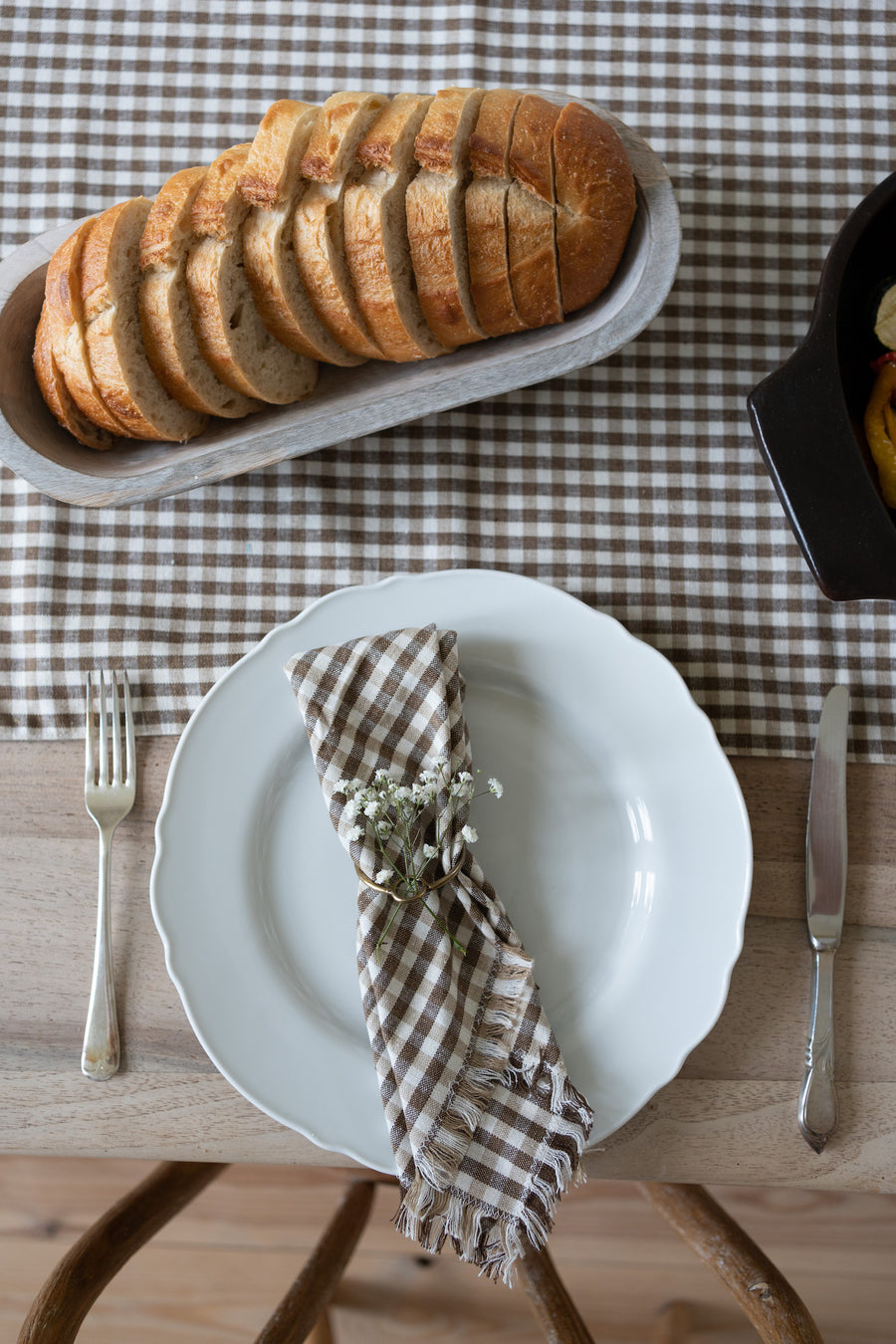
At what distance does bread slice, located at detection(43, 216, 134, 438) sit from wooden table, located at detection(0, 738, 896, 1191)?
0.40 metres

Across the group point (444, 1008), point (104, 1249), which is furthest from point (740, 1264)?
point (104, 1249)

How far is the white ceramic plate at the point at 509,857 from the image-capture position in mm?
971

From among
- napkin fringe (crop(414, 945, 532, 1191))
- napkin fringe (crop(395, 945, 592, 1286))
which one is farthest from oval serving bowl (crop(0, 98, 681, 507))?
napkin fringe (crop(395, 945, 592, 1286))

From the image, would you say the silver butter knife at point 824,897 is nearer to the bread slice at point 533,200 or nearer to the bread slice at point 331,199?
Answer: the bread slice at point 533,200

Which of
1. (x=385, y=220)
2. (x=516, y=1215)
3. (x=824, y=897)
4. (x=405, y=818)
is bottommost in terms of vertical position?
(x=516, y=1215)

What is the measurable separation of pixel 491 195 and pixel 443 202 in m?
0.05

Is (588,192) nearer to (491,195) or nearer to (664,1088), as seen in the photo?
(491,195)

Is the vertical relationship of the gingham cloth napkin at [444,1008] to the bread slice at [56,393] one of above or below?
below

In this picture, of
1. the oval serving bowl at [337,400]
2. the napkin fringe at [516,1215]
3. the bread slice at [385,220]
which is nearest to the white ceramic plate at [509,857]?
the napkin fringe at [516,1215]

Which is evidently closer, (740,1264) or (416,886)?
(416,886)

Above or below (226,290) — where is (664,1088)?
below

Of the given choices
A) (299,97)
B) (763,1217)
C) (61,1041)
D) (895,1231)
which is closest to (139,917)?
(61,1041)

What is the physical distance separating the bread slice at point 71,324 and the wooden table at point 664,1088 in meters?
0.40

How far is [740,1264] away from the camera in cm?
107
